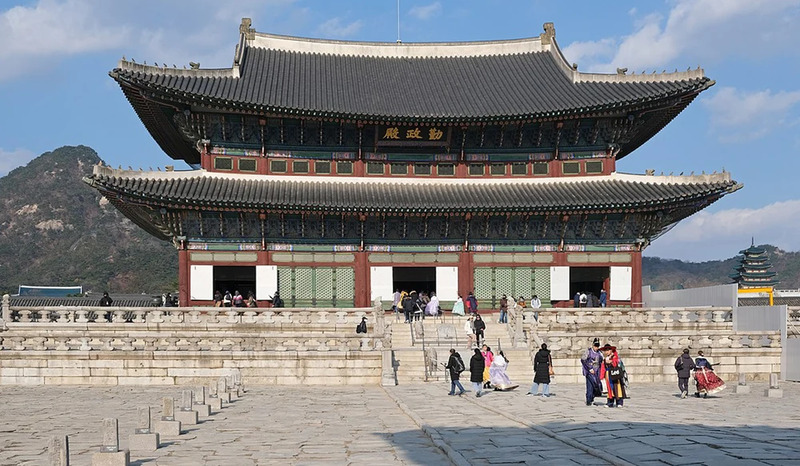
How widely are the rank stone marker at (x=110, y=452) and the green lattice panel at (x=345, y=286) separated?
2797 cm

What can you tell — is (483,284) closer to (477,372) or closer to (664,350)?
(664,350)

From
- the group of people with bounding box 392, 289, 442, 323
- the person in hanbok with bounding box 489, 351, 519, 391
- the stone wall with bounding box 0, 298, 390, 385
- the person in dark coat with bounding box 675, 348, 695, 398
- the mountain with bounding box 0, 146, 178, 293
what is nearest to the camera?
the person in dark coat with bounding box 675, 348, 695, 398

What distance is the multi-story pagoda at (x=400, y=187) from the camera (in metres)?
39.6

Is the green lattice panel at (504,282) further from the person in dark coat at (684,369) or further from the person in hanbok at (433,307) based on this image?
the person in dark coat at (684,369)

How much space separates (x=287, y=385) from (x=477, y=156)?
18.4 metres

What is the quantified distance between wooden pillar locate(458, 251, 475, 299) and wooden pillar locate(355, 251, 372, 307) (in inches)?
180

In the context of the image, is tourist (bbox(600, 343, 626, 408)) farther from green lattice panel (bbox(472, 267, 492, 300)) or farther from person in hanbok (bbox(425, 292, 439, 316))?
green lattice panel (bbox(472, 267, 492, 300))

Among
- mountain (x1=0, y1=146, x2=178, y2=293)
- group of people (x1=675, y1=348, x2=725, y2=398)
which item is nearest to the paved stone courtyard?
group of people (x1=675, y1=348, x2=725, y2=398)

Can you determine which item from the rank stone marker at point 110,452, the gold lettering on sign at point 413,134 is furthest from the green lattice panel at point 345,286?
the rank stone marker at point 110,452

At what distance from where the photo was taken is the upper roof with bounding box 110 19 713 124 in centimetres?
4025

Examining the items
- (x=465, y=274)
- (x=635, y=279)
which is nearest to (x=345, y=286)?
(x=465, y=274)

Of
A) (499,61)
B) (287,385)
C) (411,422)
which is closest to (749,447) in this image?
(411,422)

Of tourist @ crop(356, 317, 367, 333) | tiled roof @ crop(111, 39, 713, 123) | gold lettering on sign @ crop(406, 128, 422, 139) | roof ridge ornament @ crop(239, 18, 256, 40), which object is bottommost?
tourist @ crop(356, 317, 367, 333)

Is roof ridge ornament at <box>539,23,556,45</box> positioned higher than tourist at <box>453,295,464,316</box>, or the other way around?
roof ridge ornament at <box>539,23,556,45</box>
